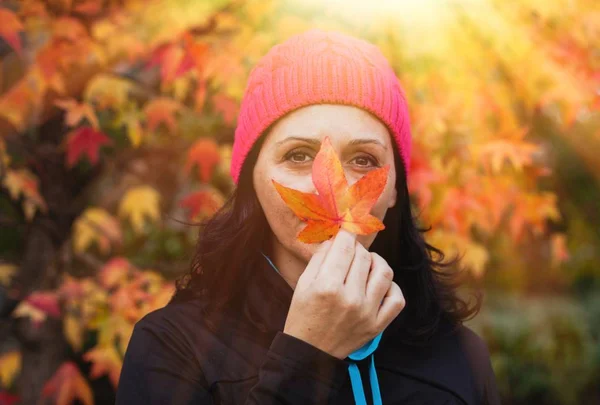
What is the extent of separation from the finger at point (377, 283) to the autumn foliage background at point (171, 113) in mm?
1188

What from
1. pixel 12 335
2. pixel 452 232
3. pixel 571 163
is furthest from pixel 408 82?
pixel 571 163

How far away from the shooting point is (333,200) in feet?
4.19

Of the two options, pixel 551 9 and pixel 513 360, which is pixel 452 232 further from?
pixel 513 360

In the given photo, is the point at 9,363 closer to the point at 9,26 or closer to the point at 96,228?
the point at 96,228

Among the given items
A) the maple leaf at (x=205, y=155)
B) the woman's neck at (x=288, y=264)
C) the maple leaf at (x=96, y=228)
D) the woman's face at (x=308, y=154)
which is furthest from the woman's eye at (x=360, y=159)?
the maple leaf at (x=96, y=228)

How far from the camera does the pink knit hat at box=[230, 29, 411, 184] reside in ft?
5.03

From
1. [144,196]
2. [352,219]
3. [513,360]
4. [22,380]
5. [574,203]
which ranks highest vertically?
[352,219]

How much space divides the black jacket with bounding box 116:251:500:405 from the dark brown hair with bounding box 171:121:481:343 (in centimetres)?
4

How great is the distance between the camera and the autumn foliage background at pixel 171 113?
2436 mm

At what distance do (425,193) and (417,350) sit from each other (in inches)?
37.0

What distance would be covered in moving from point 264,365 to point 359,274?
0.85ft

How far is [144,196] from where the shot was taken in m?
2.67

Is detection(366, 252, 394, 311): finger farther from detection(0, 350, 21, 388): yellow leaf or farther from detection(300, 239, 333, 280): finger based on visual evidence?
detection(0, 350, 21, 388): yellow leaf

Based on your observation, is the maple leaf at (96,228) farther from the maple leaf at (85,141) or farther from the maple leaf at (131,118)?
the maple leaf at (131,118)
